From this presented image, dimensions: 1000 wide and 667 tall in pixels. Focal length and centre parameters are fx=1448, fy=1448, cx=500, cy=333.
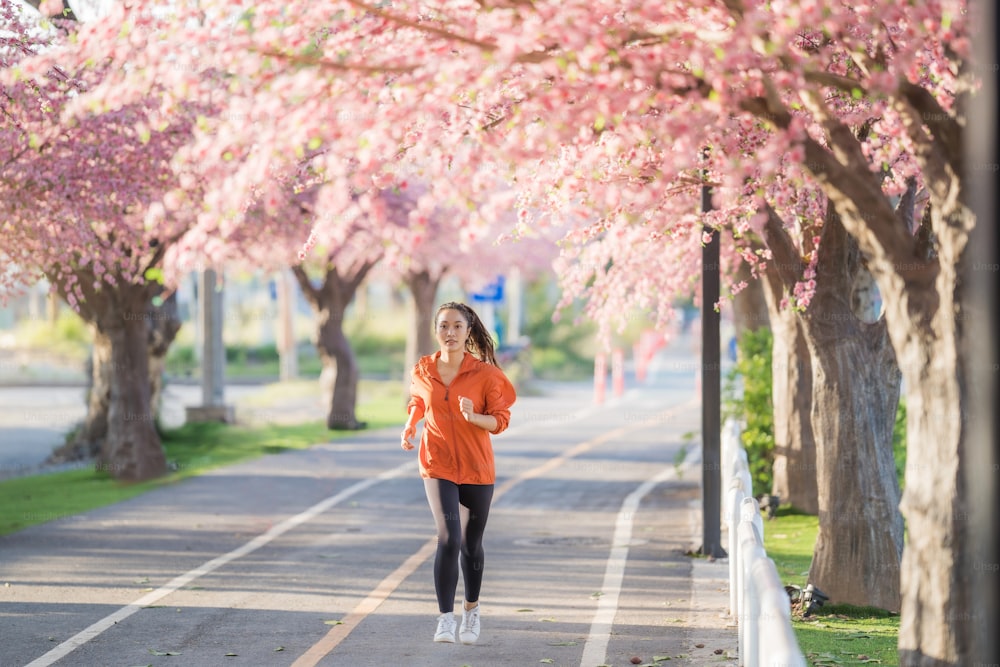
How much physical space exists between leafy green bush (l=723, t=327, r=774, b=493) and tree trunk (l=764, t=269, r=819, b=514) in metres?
0.34

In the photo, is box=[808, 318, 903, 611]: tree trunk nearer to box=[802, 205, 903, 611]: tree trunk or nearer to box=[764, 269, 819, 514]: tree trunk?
box=[802, 205, 903, 611]: tree trunk

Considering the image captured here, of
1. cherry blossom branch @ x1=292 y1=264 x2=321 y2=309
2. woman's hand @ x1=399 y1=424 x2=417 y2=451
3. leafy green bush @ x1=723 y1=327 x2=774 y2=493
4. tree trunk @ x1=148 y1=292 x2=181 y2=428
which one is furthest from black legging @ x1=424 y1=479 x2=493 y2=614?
cherry blossom branch @ x1=292 y1=264 x2=321 y2=309

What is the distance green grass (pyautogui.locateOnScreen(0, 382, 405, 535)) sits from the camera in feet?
55.0

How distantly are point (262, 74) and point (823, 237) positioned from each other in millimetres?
5636

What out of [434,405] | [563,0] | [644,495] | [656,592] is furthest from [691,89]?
[644,495]

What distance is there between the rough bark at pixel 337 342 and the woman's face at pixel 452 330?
18.6 m

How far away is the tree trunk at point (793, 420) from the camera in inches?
606

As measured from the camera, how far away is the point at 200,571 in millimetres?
12094

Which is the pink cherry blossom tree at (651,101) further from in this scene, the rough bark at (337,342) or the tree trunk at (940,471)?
the rough bark at (337,342)

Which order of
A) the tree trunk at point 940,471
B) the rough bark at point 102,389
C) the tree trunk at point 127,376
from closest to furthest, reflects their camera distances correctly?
the tree trunk at point 940,471 → the tree trunk at point 127,376 → the rough bark at point 102,389

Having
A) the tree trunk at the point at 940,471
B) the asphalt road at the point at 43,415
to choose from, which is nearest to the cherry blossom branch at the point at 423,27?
the tree trunk at the point at 940,471

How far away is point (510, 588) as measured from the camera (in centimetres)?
1138

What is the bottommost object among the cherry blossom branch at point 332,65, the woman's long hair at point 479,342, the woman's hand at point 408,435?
the woman's hand at point 408,435

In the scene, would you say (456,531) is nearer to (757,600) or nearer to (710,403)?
(757,600)
